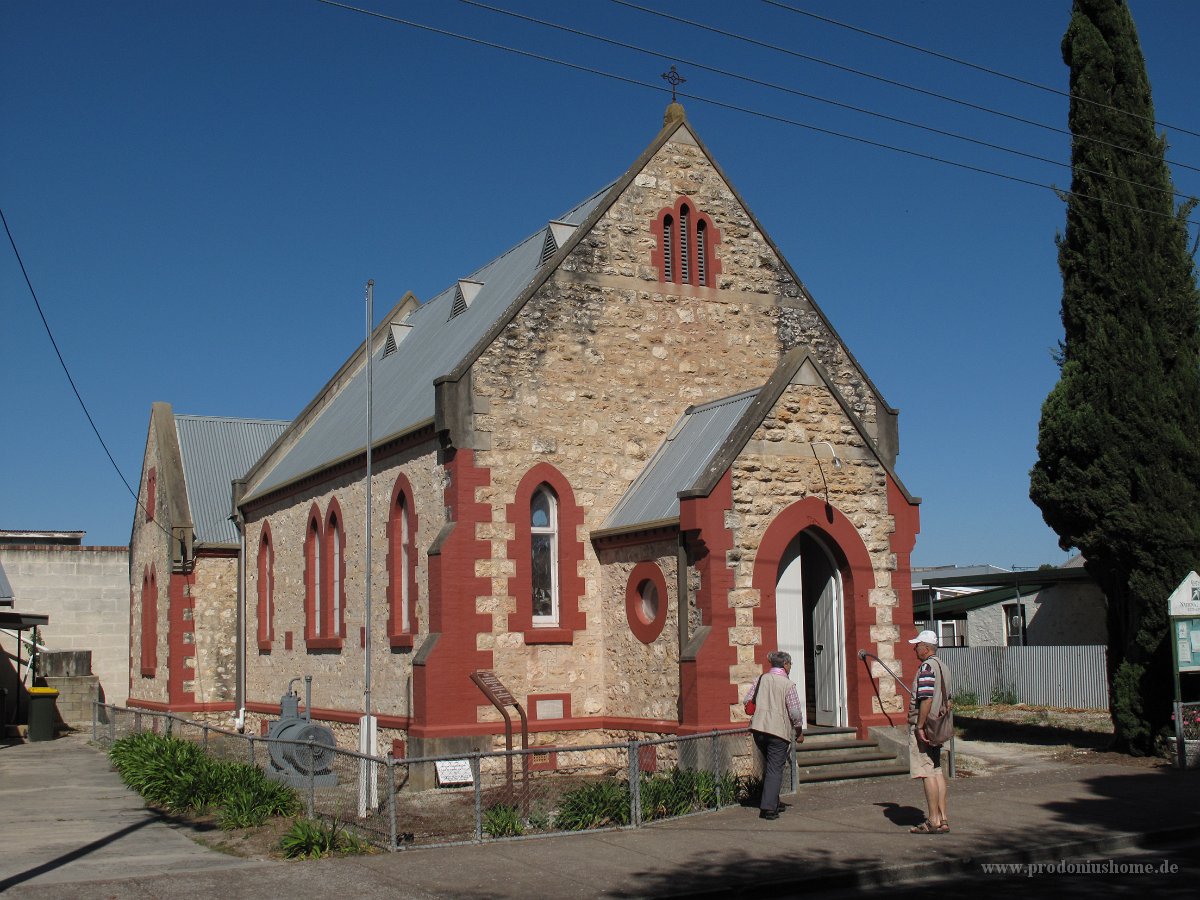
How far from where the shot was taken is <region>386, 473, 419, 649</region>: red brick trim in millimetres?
21391

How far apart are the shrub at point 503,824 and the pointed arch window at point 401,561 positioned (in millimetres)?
7523

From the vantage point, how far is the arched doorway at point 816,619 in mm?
19219

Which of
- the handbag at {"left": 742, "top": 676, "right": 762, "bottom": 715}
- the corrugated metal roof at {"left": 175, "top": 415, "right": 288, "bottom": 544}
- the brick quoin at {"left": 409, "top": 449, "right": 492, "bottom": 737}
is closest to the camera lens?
the handbag at {"left": 742, "top": 676, "right": 762, "bottom": 715}

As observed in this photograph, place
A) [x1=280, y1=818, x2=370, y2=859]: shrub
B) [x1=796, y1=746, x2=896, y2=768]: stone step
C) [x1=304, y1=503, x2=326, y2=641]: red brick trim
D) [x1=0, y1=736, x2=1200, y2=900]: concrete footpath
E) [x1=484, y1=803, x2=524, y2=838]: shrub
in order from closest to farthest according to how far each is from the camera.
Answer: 1. [x1=0, y1=736, x2=1200, y2=900]: concrete footpath
2. [x1=280, y1=818, x2=370, y2=859]: shrub
3. [x1=484, y1=803, x2=524, y2=838]: shrub
4. [x1=796, y1=746, x2=896, y2=768]: stone step
5. [x1=304, y1=503, x2=326, y2=641]: red brick trim

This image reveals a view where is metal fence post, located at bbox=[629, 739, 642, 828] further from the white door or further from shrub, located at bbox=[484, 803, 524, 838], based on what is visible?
the white door

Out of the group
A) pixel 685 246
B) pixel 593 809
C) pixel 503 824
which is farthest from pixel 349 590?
pixel 503 824

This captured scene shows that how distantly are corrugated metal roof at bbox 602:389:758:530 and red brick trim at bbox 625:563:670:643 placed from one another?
0.77 metres

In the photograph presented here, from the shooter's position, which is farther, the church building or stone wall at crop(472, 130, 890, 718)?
stone wall at crop(472, 130, 890, 718)

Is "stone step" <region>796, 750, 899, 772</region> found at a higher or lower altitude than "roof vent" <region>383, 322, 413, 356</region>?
lower

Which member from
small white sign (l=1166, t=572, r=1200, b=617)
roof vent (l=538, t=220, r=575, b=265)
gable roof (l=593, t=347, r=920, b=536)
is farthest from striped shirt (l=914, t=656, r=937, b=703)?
roof vent (l=538, t=220, r=575, b=265)

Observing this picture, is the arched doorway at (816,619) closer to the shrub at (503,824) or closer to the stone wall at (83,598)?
the shrub at (503,824)

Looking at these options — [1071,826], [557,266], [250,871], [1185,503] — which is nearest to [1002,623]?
[1185,503]

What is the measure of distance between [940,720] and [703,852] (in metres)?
2.86

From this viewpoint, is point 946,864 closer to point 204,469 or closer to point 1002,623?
point 204,469
